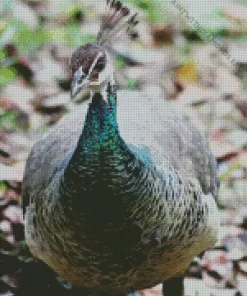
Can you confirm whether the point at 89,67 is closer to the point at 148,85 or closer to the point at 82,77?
the point at 82,77

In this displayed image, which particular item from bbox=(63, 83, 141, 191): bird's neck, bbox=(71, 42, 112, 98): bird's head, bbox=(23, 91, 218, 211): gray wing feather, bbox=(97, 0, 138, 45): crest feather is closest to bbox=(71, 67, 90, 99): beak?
bbox=(71, 42, 112, 98): bird's head

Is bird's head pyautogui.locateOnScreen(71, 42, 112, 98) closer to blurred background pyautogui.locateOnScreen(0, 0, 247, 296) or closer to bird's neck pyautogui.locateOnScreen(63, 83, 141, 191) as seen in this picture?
bird's neck pyautogui.locateOnScreen(63, 83, 141, 191)

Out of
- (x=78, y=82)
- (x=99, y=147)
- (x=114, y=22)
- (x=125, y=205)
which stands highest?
(x=114, y=22)

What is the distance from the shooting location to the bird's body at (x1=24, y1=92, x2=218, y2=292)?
298 centimetres

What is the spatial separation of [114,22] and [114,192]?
2.06 ft

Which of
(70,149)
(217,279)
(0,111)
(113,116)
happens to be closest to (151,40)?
(0,111)

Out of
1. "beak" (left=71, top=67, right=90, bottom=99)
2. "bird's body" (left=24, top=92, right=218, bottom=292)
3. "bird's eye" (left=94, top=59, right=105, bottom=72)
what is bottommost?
"bird's body" (left=24, top=92, right=218, bottom=292)

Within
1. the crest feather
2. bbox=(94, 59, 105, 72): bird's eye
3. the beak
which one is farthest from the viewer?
the crest feather

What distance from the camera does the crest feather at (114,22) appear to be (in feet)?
10.0

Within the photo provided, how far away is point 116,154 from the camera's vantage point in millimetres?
2938

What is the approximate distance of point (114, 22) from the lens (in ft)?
10.1

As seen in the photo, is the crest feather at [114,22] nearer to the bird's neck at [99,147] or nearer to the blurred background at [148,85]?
the bird's neck at [99,147]

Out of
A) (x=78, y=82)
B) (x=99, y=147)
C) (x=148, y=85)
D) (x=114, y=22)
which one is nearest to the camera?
(x=78, y=82)

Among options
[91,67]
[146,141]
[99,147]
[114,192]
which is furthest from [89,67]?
[146,141]
